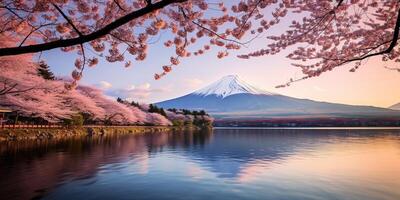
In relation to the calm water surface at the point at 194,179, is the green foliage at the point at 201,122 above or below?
above

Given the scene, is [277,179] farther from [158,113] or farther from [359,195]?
[158,113]

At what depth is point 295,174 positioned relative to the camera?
1174cm

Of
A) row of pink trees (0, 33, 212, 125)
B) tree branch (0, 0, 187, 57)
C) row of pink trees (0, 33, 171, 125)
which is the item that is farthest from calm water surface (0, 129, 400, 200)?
tree branch (0, 0, 187, 57)

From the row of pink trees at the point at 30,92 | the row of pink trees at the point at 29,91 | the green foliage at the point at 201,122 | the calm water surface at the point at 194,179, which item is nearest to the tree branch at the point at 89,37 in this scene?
the calm water surface at the point at 194,179

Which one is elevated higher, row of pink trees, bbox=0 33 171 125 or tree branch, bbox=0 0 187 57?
row of pink trees, bbox=0 33 171 125

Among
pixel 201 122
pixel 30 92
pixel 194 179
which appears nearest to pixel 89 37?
pixel 194 179

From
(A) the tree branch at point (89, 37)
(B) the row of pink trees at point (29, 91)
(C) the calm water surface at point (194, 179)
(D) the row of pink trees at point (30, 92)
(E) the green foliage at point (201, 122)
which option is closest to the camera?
(A) the tree branch at point (89, 37)

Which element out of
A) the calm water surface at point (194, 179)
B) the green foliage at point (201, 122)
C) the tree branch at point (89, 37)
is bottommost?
the calm water surface at point (194, 179)

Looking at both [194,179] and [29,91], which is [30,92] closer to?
[29,91]

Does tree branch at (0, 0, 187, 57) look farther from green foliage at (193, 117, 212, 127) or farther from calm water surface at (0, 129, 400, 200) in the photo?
green foliage at (193, 117, 212, 127)

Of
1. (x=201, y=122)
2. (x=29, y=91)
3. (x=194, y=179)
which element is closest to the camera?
(x=194, y=179)

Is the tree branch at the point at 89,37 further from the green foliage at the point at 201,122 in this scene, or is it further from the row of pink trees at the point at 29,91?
the green foliage at the point at 201,122

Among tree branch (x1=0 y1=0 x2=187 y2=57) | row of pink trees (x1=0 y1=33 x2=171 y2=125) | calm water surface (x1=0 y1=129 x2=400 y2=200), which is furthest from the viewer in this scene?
row of pink trees (x1=0 y1=33 x2=171 y2=125)

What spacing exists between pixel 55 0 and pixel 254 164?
1059 cm
